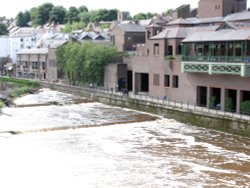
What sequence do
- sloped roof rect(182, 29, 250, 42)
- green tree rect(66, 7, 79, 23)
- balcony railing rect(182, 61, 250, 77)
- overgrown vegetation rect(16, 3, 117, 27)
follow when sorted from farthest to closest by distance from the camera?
green tree rect(66, 7, 79, 23) < overgrown vegetation rect(16, 3, 117, 27) < sloped roof rect(182, 29, 250, 42) < balcony railing rect(182, 61, 250, 77)

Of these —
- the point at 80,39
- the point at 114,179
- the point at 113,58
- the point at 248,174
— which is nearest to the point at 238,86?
the point at 248,174

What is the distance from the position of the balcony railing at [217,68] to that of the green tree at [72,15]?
400 feet

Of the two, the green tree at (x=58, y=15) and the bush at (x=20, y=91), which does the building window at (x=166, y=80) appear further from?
the green tree at (x=58, y=15)

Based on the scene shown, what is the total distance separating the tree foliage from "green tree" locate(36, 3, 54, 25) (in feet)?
315

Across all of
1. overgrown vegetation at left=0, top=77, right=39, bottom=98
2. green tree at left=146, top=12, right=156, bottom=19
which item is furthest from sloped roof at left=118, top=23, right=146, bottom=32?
green tree at left=146, top=12, right=156, bottom=19

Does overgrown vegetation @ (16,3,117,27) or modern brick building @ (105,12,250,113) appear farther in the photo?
overgrown vegetation @ (16,3,117,27)

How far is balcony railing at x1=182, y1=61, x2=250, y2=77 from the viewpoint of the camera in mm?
36562

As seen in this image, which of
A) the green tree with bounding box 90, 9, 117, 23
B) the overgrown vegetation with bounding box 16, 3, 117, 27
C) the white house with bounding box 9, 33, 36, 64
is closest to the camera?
the white house with bounding box 9, 33, 36, 64

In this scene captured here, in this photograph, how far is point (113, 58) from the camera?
6206 centimetres

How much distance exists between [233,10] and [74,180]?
3843cm

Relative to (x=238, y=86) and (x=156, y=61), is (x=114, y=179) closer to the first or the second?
(x=238, y=86)

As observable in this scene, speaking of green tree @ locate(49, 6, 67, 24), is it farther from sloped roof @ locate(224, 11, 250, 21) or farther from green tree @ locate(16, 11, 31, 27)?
sloped roof @ locate(224, 11, 250, 21)

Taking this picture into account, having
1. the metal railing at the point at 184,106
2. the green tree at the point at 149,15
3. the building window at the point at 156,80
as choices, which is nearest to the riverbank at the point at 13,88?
the metal railing at the point at 184,106

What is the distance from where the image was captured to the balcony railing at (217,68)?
36562 mm
